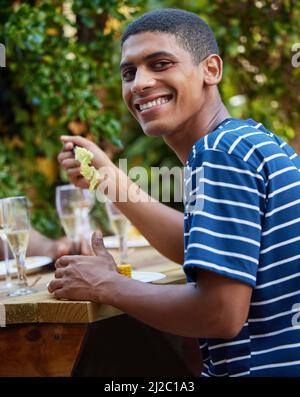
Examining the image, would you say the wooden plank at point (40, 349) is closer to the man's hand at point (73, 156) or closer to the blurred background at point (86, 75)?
the man's hand at point (73, 156)

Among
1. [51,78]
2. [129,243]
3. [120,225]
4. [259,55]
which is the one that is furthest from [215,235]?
[259,55]

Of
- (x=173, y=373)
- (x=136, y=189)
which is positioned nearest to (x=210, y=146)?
(x=136, y=189)

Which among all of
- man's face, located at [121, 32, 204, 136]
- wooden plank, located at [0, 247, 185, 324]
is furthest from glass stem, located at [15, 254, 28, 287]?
man's face, located at [121, 32, 204, 136]

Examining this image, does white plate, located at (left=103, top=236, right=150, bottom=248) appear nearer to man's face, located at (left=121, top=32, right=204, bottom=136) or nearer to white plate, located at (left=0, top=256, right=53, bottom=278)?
white plate, located at (left=0, top=256, right=53, bottom=278)

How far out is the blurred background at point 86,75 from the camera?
11.9 feet

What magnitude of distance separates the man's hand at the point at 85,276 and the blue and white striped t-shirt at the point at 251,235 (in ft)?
0.83

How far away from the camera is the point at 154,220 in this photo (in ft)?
8.00

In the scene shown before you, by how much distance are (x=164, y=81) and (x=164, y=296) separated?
0.60 m

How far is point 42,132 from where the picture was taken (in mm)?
4328

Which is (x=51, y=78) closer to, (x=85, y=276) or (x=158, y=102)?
(x=158, y=102)

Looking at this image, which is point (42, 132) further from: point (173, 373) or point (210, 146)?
point (210, 146)

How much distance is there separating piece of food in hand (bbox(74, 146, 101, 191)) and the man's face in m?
0.32

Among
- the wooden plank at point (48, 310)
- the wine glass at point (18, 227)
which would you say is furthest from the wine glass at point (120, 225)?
the wooden plank at point (48, 310)

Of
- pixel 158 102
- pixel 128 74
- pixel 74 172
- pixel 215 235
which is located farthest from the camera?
pixel 74 172
